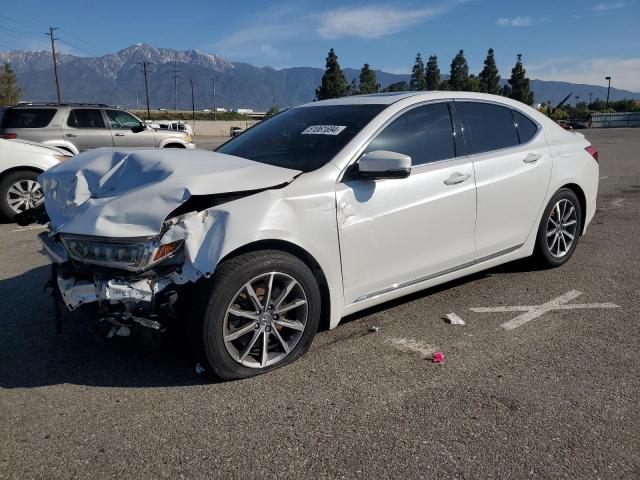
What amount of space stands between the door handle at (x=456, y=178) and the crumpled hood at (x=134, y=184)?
119 centimetres

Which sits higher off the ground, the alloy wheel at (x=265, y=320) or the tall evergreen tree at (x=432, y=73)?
the tall evergreen tree at (x=432, y=73)

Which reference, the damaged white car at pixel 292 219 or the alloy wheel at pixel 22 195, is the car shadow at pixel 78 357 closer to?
the damaged white car at pixel 292 219

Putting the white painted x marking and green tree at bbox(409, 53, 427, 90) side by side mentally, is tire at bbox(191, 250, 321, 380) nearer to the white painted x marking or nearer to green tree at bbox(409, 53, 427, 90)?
the white painted x marking

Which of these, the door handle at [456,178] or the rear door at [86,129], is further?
the rear door at [86,129]

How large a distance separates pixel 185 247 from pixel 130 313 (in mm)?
452

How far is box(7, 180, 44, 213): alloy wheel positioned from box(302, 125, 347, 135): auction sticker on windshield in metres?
5.37

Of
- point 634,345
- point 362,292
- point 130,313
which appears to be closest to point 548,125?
point 634,345

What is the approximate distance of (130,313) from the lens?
9.27 feet

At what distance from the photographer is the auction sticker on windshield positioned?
3.74 m

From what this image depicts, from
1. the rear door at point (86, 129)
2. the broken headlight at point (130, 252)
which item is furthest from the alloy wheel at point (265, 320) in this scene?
the rear door at point (86, 129)

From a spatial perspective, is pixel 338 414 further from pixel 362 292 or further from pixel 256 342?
pixel 362 292

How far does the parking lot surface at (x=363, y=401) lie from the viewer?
237cm

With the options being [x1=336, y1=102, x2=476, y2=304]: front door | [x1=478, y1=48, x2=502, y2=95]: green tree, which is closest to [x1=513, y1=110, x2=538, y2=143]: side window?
[x1=336, y1=102, x2=476, y2=304]: front door

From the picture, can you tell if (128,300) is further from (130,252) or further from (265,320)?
(265,320)
